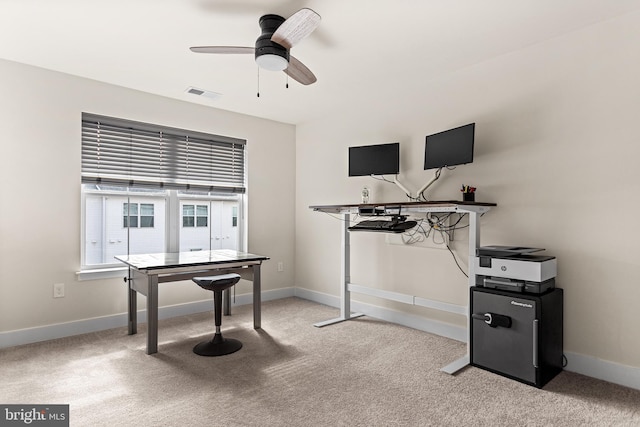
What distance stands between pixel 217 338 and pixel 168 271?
718 millimetres

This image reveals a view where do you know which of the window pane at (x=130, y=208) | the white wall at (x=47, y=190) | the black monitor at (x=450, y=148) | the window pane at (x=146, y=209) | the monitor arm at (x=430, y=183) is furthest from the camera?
the window pane at (x=146, y=209)

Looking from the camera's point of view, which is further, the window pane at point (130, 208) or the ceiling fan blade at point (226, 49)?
the window pane at point (130, 208)

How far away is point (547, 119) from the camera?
2.73 m

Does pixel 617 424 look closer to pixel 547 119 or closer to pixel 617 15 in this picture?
pixel 547 119

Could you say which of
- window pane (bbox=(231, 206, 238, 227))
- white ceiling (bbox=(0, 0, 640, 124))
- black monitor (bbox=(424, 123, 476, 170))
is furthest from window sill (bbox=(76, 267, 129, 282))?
black monitor (bbox=(424, 123, 476, 170))

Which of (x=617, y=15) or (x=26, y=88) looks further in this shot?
(x=26, y=88)

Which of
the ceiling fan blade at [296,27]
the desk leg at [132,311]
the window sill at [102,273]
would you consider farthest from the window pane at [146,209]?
the ceiling fan blade at [296,27]

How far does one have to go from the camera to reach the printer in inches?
93.6

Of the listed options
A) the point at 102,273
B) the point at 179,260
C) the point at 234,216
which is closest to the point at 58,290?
the point at 102,273

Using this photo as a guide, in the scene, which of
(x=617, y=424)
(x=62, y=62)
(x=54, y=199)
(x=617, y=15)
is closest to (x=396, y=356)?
(x=617, y=424)

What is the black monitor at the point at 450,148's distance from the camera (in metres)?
2.84

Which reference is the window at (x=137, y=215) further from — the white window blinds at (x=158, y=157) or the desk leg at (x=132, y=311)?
the desk leg at (x=132, y=311)

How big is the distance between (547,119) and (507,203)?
0.69m

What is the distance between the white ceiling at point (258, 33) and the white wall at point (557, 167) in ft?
0.66
